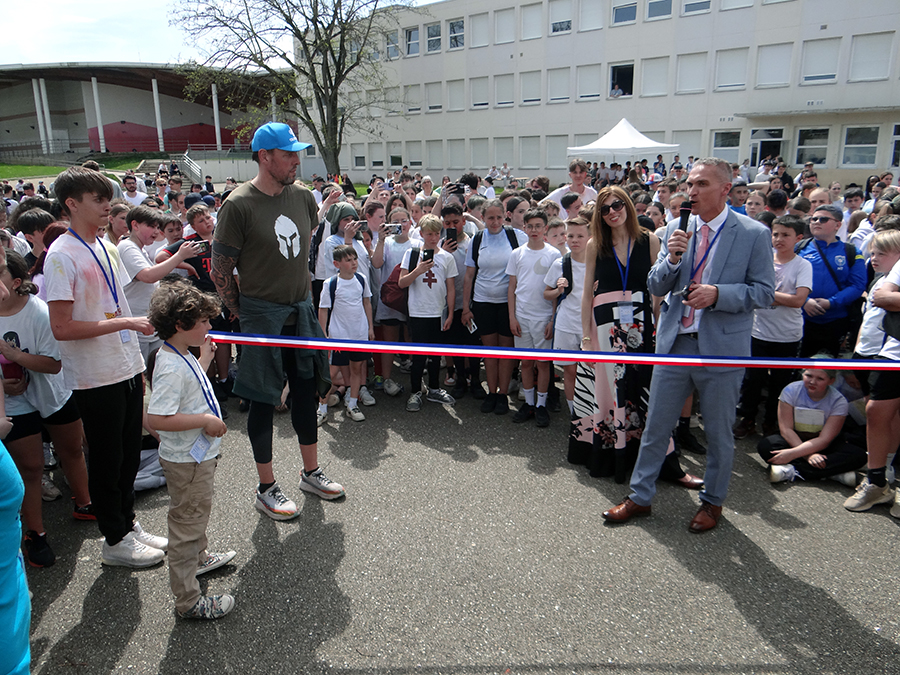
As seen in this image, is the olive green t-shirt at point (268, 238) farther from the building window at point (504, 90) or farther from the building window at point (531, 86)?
the building window at point (504, 90)

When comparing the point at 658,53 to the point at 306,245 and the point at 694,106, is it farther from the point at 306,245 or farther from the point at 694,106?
the point at 306,245

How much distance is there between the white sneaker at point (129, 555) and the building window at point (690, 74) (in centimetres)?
3537

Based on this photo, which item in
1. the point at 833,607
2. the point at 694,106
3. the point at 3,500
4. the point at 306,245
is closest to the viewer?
the point at 3,500

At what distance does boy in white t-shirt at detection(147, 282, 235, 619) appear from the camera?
2.81 metres

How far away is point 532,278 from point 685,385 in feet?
7.57

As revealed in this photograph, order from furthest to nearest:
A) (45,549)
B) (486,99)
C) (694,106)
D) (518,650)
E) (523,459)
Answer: (486,99)
(694,106)
(523,459)
(45,549)
(518,650)

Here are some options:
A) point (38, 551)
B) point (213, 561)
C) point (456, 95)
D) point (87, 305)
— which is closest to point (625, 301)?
point (213, 561)

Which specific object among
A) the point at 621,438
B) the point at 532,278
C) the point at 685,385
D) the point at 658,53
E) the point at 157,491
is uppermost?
the point at 658,53

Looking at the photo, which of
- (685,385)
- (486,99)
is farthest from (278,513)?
(486,99)

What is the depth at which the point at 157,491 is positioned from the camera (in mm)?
4383

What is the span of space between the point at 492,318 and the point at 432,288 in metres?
0.70

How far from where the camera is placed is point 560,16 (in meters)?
36.3

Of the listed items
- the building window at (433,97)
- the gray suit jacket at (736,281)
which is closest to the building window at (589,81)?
the building window at (433,97)

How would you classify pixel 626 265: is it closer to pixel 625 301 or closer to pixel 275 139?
pixel 625 301
